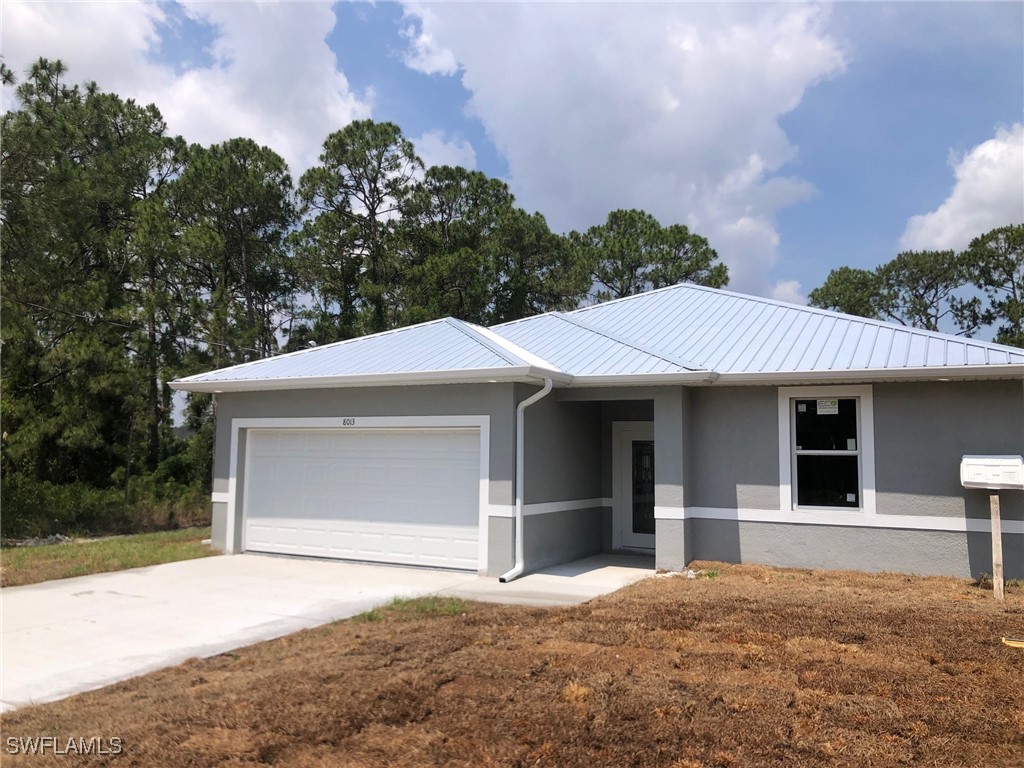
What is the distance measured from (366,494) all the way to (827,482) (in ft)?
22.8

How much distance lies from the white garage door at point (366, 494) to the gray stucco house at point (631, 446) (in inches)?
1.2

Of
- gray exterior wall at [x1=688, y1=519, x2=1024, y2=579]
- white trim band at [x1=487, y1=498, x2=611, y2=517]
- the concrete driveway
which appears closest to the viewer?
the concrete driveway

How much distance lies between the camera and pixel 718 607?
822 cm

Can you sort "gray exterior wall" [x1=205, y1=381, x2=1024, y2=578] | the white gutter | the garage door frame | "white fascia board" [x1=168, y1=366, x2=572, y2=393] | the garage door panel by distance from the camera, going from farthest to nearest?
the garage door panel < the garage door frame < "white fascia board" [x1=168, y1=366, x2=572, y2=393] < "gray exterior wall" [x1=205, y1=381, x2=1024, y2=578] < the white gutter

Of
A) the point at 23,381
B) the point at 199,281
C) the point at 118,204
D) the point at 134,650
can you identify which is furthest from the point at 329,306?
the point at 134,650

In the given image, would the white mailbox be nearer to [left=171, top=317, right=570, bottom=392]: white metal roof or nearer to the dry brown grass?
the dry brown grass

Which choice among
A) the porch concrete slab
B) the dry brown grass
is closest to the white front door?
the porch concrete slab

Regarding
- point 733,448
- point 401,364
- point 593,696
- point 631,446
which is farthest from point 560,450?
point 593,696

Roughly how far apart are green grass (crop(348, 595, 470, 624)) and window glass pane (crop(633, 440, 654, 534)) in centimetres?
504

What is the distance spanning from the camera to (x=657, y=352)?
12.3m

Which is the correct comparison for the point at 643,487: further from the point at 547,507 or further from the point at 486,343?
the point at 486,343

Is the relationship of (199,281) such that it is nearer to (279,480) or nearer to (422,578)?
(279,480)

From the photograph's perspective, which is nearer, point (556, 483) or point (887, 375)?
point (887, 375)

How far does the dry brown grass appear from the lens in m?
4.41
